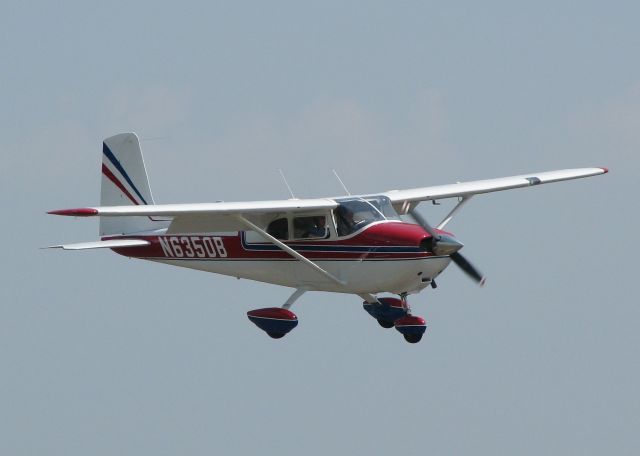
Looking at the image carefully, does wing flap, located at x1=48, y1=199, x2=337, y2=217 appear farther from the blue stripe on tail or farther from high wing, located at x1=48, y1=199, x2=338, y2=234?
the blue stripe on tail

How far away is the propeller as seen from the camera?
27.7 metres

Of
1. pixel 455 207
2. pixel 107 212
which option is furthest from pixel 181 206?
pixel 455 207

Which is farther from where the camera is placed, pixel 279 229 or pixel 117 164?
pixel 117 164

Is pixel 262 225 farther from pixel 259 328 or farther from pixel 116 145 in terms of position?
pixel 116 145

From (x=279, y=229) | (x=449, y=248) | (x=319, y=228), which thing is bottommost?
(x=449, y=248)

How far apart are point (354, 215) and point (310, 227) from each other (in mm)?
948

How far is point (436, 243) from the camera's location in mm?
27656

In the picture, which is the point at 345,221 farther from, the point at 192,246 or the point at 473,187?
the point at 473,187

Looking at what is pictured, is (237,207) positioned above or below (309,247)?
above

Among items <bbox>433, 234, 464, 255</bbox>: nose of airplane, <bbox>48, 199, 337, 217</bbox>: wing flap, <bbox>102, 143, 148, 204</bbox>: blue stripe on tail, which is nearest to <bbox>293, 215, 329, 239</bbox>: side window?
<bbox>48, 199, 337, 217</bbox>: wing flap

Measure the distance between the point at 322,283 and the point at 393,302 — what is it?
1808 mm

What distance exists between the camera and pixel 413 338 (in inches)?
1170

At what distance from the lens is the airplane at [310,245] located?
2805 centimetres

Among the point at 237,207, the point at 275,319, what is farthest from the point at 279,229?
the point at 275,319
